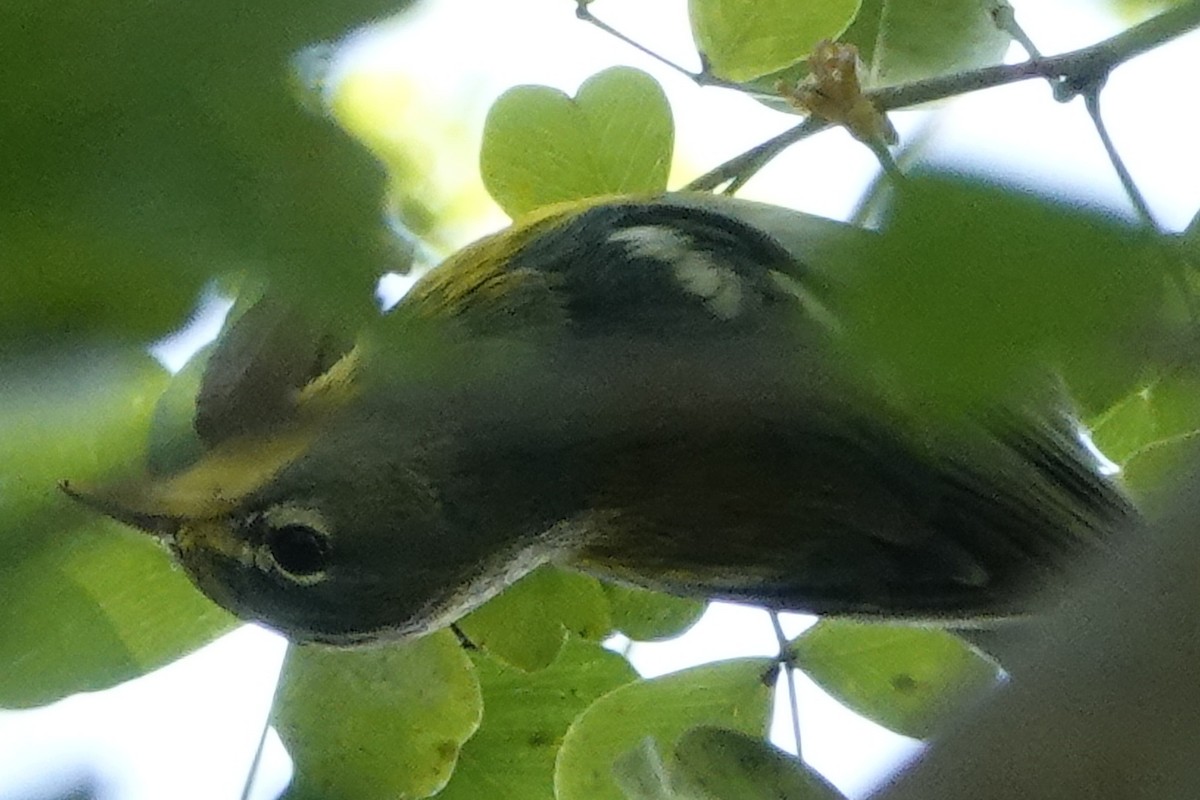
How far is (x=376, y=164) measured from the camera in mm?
108

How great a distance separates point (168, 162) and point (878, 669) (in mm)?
653

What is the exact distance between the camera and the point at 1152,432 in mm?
692

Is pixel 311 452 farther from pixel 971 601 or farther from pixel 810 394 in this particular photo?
pixel 971 601

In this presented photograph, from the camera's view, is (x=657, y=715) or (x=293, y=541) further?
(x=657, y=715)

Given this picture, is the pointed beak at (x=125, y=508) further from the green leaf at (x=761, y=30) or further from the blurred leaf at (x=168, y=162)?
the green leaf at (x=761, y=30)

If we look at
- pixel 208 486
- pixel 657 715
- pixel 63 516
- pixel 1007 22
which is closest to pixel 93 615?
pixel 208 486

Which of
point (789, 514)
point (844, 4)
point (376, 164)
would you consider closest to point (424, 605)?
point (789, 514)

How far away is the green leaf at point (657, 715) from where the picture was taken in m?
0.68

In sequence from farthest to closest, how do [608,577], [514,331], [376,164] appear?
[608,577], [514,331], [376,164]

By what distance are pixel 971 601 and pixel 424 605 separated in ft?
0.84

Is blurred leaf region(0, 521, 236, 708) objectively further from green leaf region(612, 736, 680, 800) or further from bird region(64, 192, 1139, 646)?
green leaf region(612, 736, 680, 800)

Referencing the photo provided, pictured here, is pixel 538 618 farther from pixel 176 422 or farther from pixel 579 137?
pixel 176 422

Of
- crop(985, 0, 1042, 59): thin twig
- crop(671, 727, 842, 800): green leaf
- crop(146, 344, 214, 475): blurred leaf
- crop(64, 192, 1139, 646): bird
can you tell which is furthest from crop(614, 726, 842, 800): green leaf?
crop(985, 0, 1042, 59): thin twig

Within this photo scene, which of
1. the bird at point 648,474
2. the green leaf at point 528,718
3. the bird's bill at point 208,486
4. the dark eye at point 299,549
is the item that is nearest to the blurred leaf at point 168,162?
the bird's bill at point 208,486
